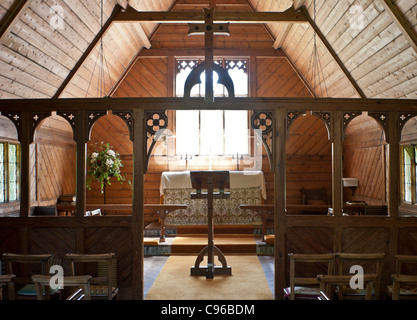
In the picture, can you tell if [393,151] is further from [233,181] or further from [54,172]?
[54,172]

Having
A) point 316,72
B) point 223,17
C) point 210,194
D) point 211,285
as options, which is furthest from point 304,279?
point 316,72

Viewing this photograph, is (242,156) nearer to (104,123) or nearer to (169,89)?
(169,89)

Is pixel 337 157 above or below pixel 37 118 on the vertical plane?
below

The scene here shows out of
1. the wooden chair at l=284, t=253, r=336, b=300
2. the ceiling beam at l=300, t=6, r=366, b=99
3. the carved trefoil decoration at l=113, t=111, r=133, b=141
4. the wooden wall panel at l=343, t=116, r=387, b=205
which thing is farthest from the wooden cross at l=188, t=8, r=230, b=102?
the wooden wall panel at l=343, t=116, r=387, b=205

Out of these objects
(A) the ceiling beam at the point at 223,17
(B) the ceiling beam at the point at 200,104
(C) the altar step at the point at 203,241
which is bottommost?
(C) the altar step at the point at 203,241

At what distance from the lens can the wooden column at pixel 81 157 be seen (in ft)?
16.4

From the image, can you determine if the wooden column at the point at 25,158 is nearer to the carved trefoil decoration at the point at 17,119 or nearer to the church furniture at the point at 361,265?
the carved trefoil decoration at the point at 17,119

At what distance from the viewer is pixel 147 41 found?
9.66 m

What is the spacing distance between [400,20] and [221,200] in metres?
5.46

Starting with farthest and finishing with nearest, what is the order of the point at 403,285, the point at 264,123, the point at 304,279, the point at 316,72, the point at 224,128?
the point at 224,128
the point at 316,72
the point at 264,123
the point at 403,285
the point at 304,279

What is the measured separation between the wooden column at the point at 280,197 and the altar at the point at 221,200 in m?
3.95

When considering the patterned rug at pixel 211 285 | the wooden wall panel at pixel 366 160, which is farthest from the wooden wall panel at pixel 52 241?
the wooden wall panel at pixel 366 160

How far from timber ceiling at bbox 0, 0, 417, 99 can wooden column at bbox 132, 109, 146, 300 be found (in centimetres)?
240

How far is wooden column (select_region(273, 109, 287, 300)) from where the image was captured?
4965 millimetres
